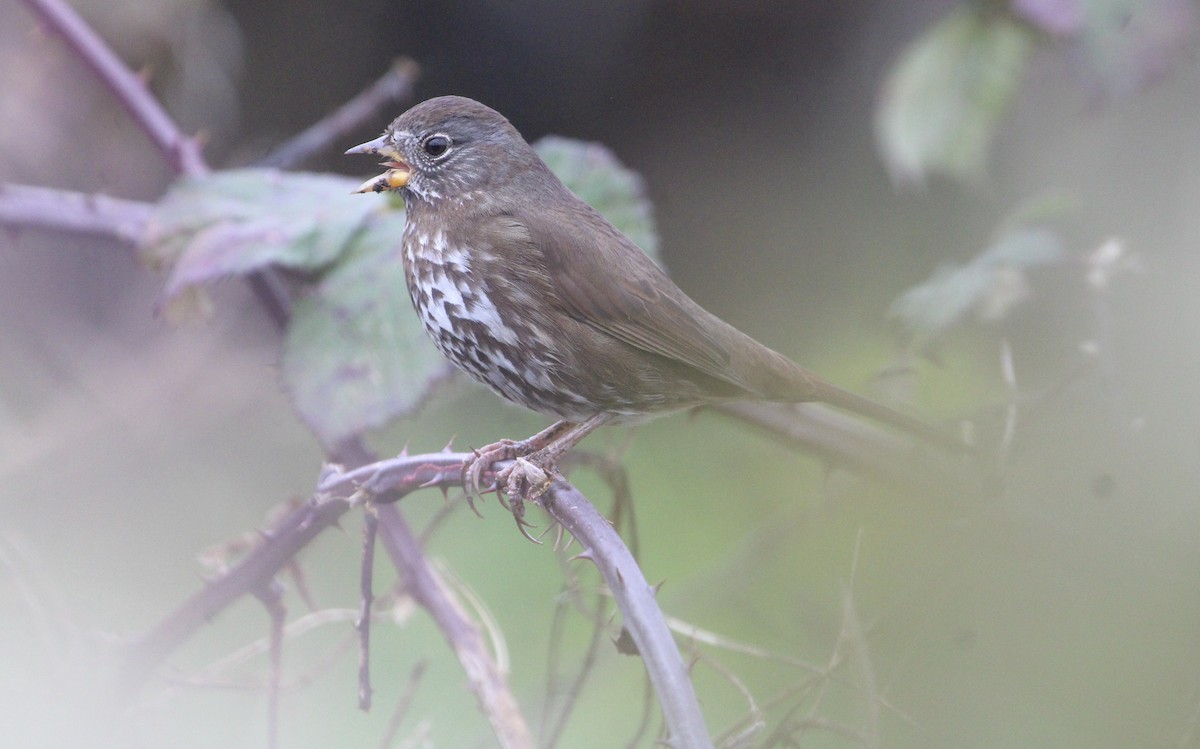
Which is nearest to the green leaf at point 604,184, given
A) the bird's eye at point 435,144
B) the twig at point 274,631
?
the bird's eye at point 435,144

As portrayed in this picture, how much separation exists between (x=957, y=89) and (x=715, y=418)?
102 cm

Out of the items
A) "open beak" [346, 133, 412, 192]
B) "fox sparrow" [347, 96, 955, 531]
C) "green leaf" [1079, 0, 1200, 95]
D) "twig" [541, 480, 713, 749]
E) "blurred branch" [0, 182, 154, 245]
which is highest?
"blurred branch" [0, 182, 154, 245]

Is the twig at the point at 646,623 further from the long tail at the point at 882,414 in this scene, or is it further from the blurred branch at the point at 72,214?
the blurred branch at the point at 72,214

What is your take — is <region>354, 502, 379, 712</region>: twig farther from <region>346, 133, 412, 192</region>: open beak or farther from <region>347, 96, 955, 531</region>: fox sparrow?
<region>346, 133, 412, 192</region>: open beak

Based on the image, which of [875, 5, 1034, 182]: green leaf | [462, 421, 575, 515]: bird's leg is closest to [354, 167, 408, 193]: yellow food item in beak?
[462, 421, 575, 515]: bird's leg

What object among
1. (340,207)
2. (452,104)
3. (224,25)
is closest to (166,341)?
(224,25)

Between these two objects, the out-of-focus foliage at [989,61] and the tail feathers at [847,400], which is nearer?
the tail feathers at [847,400]

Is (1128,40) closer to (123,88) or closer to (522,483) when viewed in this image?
(522,483)

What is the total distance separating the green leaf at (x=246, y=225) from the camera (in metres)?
2.18

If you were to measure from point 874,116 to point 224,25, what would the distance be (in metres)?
2.18

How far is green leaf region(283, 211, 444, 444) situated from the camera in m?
2.03

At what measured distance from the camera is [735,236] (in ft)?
12.8

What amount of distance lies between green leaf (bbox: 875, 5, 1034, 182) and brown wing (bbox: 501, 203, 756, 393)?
0.97 m

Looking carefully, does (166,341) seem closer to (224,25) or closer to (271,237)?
(224,25)
